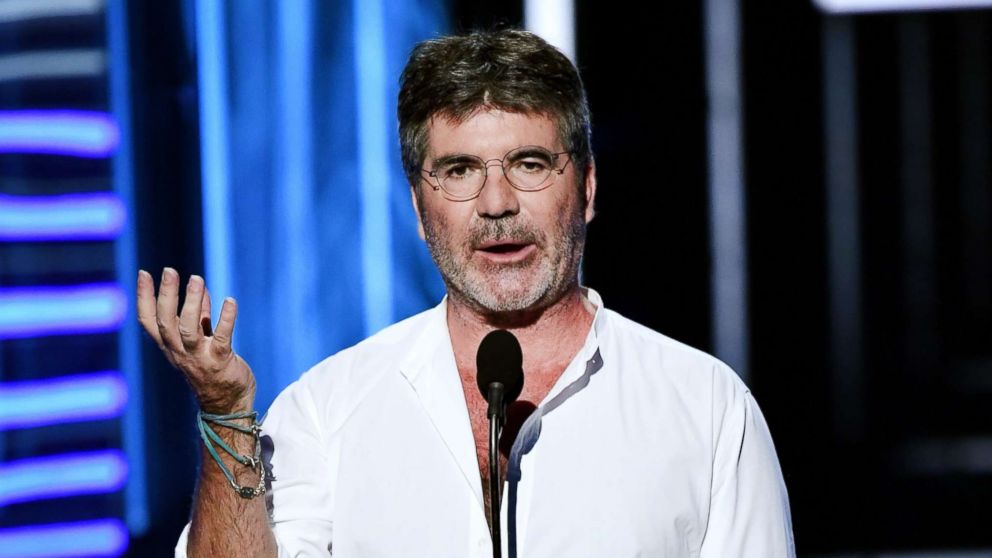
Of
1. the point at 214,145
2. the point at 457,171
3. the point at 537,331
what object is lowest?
the point at 537,331

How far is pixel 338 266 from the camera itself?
3045 mm

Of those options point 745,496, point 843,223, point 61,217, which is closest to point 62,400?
point 61,217

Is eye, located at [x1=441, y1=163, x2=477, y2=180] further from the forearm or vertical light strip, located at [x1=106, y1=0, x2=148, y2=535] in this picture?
vertical light strip, located at [x1=106, y1=0, x2=148, y2=535]

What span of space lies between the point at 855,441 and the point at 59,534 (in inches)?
98.5

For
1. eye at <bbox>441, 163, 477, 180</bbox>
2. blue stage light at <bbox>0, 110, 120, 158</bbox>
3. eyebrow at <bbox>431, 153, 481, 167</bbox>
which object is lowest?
eye at <bbox>441, 163, 477, 180</bbox>

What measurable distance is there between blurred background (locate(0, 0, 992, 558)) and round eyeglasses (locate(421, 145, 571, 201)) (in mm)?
992

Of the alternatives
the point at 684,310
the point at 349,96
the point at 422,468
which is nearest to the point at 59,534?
the point at 422,468

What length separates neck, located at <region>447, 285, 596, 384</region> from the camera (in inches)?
86.6

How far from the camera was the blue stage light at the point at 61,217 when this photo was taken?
8.61 feet

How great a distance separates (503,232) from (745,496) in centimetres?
62

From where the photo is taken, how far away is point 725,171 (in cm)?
367

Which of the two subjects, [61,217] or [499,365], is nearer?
[499,365]

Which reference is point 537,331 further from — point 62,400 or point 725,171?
point 725,171

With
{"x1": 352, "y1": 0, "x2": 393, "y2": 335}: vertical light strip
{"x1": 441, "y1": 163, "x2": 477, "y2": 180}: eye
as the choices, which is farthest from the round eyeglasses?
{"x1": 352, "y1": 0, "x2": 393, "y2": 335}: vertical light strip
